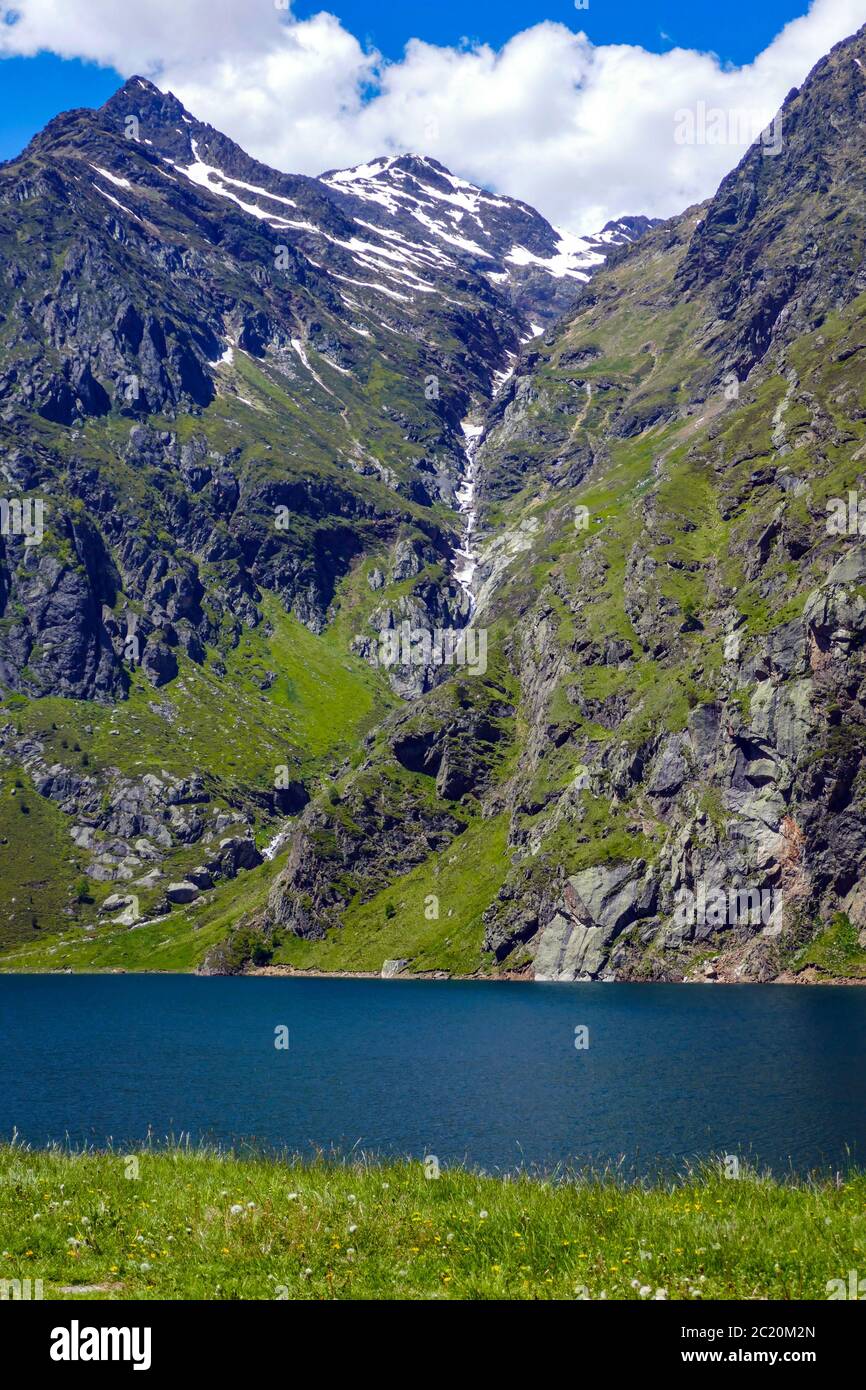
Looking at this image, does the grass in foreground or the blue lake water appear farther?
the blue lake water

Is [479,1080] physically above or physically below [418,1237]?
below

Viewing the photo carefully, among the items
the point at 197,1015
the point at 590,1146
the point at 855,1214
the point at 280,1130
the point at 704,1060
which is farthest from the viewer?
the point at 197,1015

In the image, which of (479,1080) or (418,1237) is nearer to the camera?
(418,1237)

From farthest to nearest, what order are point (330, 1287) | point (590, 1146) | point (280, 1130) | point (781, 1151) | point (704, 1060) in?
point (704, 1060)
point (280, 1130)
point (590, 1146)
point (781, 1151)
point (330, 1287)

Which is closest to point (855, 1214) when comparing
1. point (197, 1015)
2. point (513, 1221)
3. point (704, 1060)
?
point (513, 1221)
